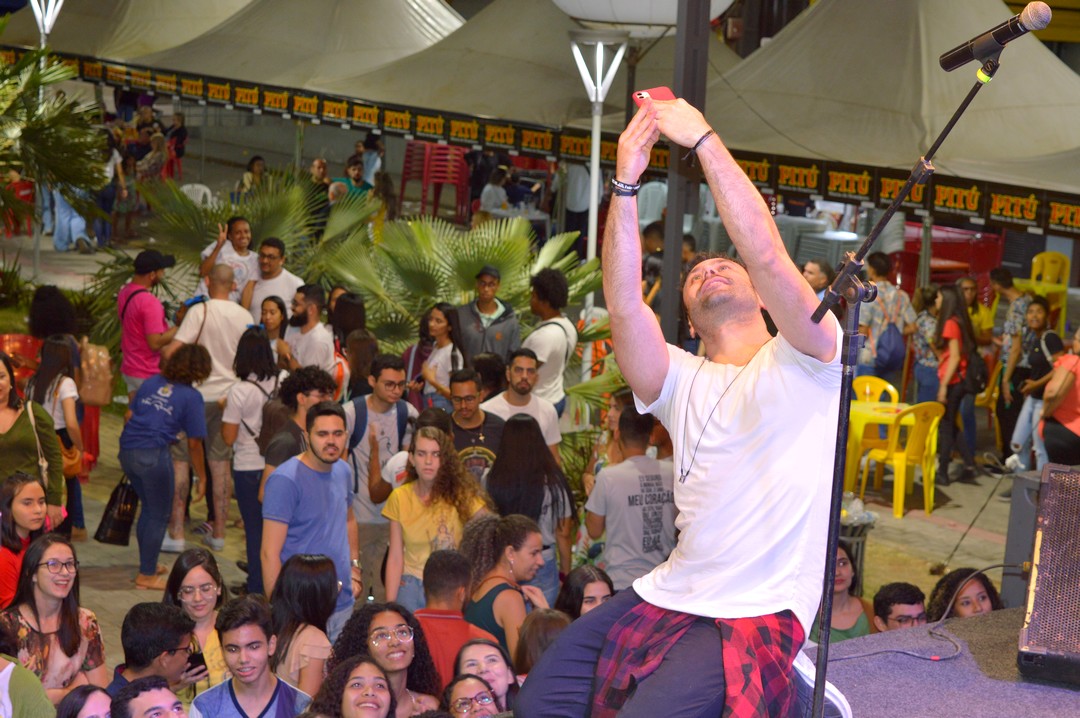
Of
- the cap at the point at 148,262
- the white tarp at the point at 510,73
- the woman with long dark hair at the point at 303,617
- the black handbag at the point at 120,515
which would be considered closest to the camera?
the woman with long dark hair at the point at 303,617

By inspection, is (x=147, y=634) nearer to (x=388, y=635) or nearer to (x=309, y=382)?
(x=388, y=635)

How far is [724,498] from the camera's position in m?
3.26

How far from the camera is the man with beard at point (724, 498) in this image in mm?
3133

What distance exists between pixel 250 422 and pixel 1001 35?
601cm

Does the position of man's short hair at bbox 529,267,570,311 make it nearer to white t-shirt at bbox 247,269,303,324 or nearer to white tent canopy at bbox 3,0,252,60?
white t-shirt at bbox 247,269,303,324

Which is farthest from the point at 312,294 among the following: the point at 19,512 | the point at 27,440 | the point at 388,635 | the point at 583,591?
the point at 388,635

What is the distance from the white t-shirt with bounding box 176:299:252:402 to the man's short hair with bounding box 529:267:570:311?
1934 millimetres

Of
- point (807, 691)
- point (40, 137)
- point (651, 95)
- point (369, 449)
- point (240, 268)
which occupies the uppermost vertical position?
point (40, 137)

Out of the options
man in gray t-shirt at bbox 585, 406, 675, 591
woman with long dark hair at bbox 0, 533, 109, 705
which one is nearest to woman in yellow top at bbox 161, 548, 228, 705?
woman with long dark hair at bbox 0, 533, 109, 705

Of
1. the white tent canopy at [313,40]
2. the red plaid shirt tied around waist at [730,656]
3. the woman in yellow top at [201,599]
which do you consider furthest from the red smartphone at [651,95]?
the white tent canopy at [313,40]

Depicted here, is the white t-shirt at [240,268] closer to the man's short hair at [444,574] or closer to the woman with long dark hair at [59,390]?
the woman with long dark hair at [59,390]

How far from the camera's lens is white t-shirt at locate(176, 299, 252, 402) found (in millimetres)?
9172

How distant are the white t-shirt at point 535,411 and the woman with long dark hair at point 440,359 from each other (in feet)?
3.48

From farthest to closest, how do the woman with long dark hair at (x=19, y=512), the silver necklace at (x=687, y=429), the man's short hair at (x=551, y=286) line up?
the man's short hair at (x=551, y=286)
the woman with long dark hair at (x=19, y=512)
the silver necklace at (x=687, y=429)
